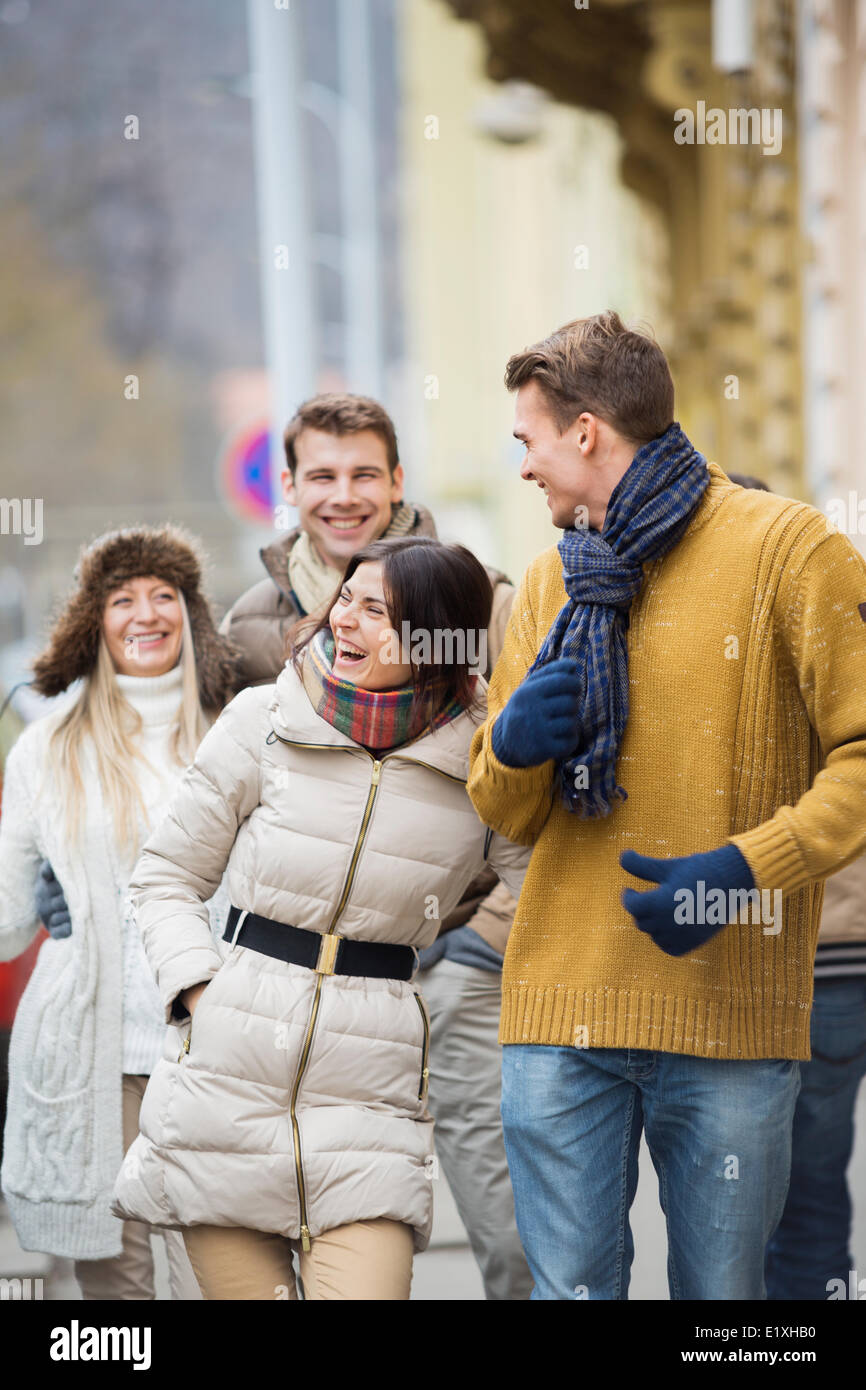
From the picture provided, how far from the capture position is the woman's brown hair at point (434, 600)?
316cm

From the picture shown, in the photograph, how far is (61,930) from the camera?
13.0 ft

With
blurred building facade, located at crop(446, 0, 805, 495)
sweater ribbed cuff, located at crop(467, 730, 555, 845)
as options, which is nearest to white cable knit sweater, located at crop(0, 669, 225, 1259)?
sweater ribbed cuff, located at crop(467, 730, 555, 845)

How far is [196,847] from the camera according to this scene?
10.7 feet

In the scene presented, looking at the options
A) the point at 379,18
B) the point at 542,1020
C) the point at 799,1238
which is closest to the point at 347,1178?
the point at 542,1020

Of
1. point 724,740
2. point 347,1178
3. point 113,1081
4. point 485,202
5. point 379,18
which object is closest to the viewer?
point 724,740

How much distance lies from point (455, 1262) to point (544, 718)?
2.93 meters

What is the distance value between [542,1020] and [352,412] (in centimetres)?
169

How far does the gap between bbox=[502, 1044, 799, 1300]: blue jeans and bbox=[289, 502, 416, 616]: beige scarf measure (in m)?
1.38

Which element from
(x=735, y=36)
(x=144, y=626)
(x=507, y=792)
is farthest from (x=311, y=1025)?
(x=735, y=36)

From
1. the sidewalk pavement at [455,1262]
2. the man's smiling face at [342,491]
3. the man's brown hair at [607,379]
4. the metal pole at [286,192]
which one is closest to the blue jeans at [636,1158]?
the man's brown hair at [607,379]

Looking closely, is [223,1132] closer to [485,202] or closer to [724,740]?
[724,740]

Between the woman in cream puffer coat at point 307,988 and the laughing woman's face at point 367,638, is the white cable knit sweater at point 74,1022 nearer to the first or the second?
the woman in cream puffer coat at point 307,988

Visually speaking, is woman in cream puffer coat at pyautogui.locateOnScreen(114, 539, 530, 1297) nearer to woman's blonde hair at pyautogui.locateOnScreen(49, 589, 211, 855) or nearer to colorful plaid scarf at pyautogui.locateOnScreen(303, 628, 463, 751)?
colorful plaid scarf at pyautogui.locateOnScreen(303, 628, 463, 751)

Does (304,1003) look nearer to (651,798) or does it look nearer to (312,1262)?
(312,1262)
